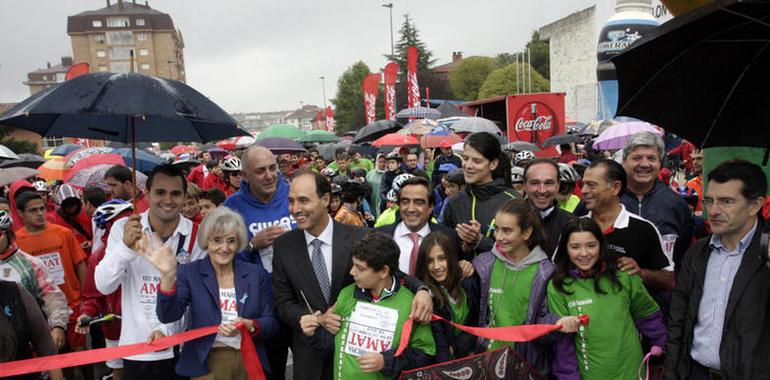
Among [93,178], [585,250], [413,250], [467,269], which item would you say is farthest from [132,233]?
[93,178]

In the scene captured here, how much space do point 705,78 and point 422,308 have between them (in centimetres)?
210

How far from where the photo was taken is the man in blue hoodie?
13.9ft

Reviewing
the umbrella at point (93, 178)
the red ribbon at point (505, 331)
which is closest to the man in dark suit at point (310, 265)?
the red ribbon at point (505, 331)

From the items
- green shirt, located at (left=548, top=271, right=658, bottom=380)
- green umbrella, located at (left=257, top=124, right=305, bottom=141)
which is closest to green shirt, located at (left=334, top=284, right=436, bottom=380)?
green shirt, located at (left=548, top=271, right=658, bottom=380)

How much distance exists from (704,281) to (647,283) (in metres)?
0.52

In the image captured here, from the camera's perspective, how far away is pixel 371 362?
311cm

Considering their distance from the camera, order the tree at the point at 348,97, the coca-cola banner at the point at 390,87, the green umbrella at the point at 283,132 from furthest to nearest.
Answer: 1. the tree at the point at 348,97
2. the coca-cola banner at the point at 390,87
3. the green umbrella at the point at 283,132

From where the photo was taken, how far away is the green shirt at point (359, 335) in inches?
129

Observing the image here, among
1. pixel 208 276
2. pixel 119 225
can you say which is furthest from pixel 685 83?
pixel 119 225

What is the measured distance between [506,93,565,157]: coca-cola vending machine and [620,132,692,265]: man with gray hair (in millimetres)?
15260

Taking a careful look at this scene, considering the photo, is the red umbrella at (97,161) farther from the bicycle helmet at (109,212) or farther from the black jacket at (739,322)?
the black jacket at (739,322)

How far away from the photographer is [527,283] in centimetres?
347

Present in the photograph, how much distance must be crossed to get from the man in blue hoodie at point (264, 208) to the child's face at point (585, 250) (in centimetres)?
215

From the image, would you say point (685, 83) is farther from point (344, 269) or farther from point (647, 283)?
point (344, 269)
